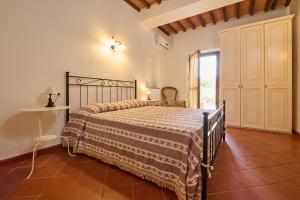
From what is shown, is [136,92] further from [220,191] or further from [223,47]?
[220,191]

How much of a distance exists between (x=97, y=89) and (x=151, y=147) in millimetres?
2035

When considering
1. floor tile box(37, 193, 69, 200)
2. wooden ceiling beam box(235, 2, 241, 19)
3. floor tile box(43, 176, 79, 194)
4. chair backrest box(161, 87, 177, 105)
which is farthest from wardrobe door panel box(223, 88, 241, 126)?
floor tile box(37, 193, 69, 200)

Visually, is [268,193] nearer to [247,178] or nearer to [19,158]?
[247,178]

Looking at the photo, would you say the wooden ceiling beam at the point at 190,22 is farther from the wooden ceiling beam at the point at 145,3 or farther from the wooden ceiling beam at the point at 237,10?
the wooden ceiling beam at the point at 145,3

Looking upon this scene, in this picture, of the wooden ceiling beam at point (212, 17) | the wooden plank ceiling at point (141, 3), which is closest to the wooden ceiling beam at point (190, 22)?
the wooden ceiling beam at point (212, 17)

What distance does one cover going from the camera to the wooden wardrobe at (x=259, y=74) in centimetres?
333

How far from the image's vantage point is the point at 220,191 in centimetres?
146

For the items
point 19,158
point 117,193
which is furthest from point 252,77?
point 19,158

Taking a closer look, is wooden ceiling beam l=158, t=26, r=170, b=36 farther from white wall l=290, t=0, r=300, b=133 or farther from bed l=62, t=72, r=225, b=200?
bed l=62, t=72, r=225, b=200

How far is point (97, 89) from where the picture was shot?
10.3 feet

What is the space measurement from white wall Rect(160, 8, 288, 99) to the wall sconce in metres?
2.14

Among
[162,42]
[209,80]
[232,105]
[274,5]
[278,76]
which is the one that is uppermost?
[274,5]

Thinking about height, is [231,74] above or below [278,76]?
above

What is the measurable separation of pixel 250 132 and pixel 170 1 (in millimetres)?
3370
